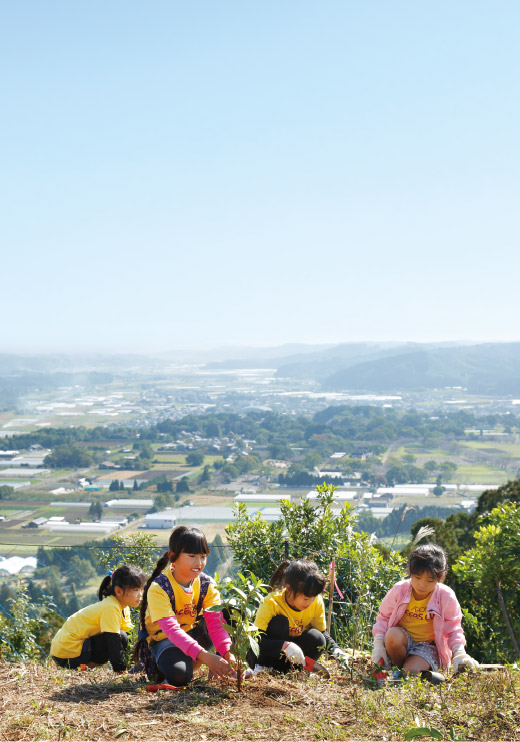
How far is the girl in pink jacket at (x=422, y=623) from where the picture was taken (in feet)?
10.6

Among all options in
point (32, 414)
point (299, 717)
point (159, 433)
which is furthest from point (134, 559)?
point (32, 414)

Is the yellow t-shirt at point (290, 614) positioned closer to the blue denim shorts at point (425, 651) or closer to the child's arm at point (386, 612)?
the child's arm at point (386, 612)

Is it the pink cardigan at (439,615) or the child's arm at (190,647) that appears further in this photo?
the pink cardigan at (439,615)

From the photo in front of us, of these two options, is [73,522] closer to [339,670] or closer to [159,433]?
[339,670]

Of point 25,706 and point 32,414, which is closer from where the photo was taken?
point 25,706

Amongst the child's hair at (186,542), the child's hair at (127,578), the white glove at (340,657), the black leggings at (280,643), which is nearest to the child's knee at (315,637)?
the black leggings at (280,643)

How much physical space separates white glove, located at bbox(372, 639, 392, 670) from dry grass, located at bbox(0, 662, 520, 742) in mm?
290

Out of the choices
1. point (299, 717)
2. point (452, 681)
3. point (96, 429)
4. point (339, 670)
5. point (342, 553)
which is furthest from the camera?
point (96, 429)

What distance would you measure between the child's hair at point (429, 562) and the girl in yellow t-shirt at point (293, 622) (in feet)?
1.63

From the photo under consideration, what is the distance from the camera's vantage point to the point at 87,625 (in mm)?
3406

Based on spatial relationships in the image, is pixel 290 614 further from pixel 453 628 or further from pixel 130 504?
pixel 130 504

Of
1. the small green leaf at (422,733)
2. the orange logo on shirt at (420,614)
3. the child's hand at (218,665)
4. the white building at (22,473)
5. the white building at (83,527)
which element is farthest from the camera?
the white building at (22,473)

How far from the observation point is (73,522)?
38312 millimetres

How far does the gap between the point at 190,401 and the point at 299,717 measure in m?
122
